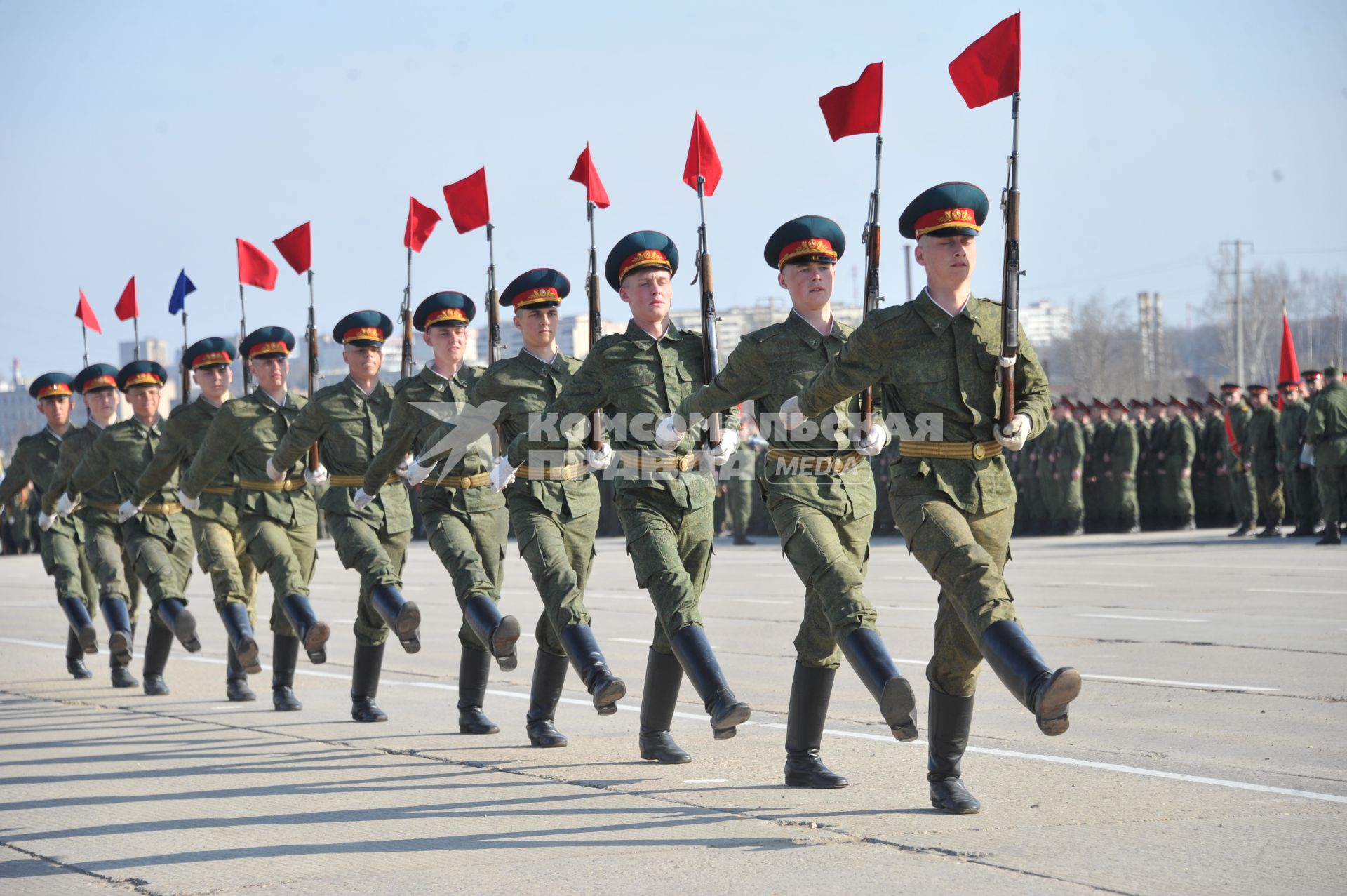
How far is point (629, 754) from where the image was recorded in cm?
780

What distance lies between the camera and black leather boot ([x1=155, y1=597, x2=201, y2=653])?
10602mm

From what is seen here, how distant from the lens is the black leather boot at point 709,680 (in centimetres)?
633

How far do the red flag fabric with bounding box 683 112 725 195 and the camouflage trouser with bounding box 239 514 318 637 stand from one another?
131 inches

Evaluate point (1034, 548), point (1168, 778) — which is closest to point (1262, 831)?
point (1168, 778)

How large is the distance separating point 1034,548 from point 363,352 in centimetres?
1442

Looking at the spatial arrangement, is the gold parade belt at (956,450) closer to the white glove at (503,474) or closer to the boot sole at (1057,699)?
the boot sole at (1057,699)

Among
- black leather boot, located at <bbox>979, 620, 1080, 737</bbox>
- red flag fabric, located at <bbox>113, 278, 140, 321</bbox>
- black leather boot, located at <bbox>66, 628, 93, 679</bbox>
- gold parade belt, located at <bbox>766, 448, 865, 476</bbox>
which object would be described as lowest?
black leather boot, located at <bbox>66, 628, 93, 679</bbox>

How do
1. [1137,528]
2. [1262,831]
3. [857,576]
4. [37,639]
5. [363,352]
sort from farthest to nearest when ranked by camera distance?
[1137,528]
[37,639]
[363,352]
[857,576]
[1262,831]

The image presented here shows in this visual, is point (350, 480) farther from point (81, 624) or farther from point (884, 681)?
point (884, 681)

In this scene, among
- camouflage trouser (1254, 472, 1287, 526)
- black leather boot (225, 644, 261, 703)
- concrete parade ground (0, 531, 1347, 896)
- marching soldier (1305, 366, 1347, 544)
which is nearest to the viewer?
concrete parade ground (0, 531, 1347, 896)

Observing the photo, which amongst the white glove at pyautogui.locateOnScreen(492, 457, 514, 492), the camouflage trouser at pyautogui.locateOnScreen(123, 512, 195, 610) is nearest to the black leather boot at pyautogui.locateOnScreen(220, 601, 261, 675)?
the camouflage trouser at pyautogui.locateOnScreen(123, 512, 195, 610)

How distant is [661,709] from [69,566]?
666 centimetres

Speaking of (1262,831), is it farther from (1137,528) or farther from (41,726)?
(1137,528)

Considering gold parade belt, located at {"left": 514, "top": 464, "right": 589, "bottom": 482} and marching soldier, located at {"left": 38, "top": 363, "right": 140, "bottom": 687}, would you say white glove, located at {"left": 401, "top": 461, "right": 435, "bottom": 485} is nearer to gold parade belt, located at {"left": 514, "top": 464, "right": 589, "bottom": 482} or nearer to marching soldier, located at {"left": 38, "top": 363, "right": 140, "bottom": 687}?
gold parade belt, located at {"left": 514, "top": 464, "right": 589, "bottom": 482}
